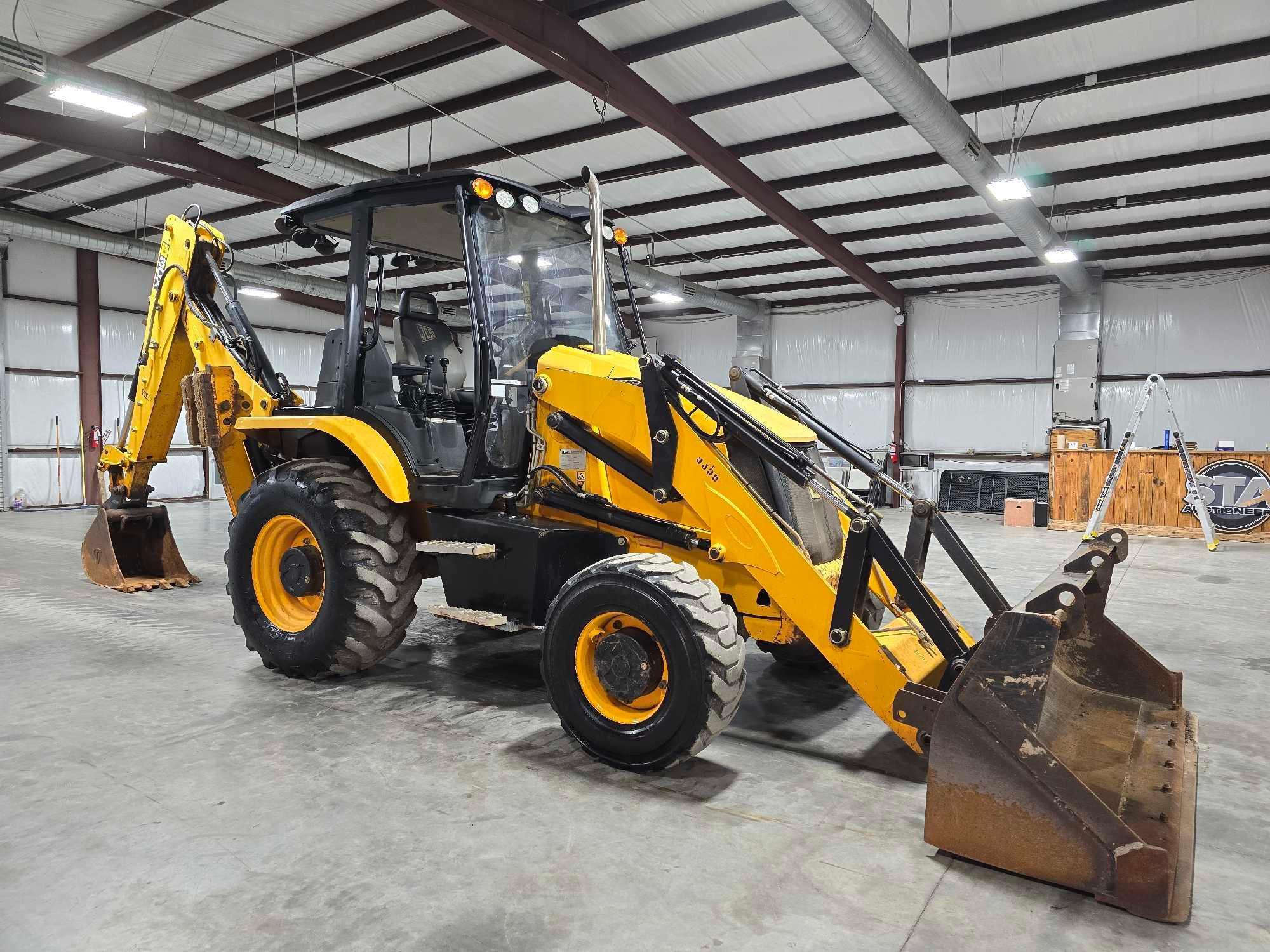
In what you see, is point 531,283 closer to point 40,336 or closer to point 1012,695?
point 1012,695

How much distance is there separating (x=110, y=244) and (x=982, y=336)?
18.9 meters

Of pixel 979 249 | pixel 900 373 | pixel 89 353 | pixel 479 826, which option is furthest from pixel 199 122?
pixel 900 373

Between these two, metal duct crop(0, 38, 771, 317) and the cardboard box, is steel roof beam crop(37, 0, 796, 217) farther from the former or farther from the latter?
the cardboard box

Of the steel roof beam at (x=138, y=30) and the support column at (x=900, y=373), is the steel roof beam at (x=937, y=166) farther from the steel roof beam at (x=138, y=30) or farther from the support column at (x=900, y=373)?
the steel roof beam at (x=138, y=30)

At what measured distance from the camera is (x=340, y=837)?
9.49 ft

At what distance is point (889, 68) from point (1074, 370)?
12176 mm

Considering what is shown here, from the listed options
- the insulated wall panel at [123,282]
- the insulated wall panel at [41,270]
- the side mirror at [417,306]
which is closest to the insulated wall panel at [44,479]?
the insulated wall panel at [41,270]

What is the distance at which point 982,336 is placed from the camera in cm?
1950

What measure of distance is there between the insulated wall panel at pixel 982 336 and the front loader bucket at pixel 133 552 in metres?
17.2

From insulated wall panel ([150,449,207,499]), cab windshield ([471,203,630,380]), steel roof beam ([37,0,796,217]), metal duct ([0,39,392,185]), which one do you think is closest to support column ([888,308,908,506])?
steel roof beam ([37,0,796,217])

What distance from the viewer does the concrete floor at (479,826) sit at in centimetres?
238

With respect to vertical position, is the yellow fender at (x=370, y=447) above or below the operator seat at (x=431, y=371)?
below

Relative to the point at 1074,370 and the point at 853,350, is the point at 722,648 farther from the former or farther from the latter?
the point at 853,350

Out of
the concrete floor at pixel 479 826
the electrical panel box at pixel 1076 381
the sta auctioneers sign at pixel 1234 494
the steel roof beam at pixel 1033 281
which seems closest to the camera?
the concrete floor at pixel 479 826
